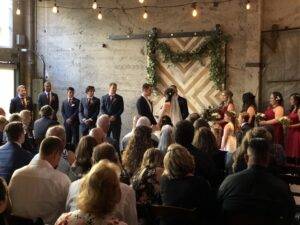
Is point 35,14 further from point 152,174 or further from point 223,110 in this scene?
point 152,174

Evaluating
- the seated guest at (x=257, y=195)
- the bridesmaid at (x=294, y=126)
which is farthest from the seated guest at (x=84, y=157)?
the bridesmaid at (x=294, y=126)

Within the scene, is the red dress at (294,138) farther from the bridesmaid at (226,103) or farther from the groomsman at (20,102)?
the groomsman at (20,102)

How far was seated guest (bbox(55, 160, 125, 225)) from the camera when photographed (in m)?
2.75

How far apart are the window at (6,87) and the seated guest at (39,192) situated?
387 inches

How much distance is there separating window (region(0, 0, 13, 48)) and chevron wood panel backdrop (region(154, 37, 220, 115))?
453 centimetres

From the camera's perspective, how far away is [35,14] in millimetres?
13984

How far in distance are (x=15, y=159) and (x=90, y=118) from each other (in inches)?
246

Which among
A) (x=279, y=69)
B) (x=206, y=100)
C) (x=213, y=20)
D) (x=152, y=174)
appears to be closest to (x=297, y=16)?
(x=279, y=69)

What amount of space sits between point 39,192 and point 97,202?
1.44 meters

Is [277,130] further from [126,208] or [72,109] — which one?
[126,208]

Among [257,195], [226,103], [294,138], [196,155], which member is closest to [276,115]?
[294,138]

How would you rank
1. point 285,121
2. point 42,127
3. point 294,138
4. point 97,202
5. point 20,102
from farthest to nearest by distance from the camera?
point 20,102
point 294,138
point 285,121
point 42,127
point 97,202

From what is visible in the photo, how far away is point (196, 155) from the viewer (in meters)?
5.27

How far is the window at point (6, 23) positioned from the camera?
13.6m
